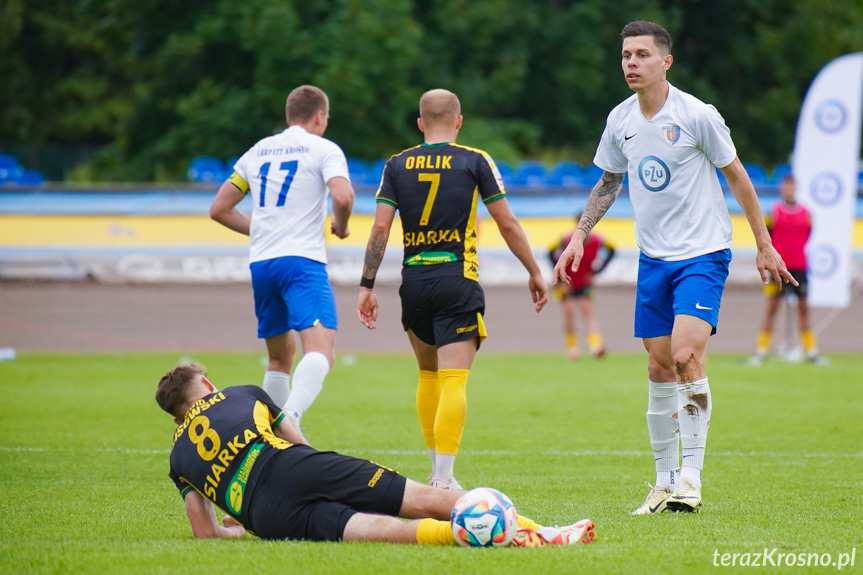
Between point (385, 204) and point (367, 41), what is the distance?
2622 cm

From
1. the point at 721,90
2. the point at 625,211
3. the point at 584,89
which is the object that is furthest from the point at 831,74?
the point at 721,90

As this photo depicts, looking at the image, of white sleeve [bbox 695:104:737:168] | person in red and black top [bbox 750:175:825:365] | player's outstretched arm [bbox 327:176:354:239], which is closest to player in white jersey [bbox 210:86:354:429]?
player's outstretched arm [bbox 327:176:354:239]

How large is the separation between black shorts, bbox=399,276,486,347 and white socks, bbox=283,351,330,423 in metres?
0.84

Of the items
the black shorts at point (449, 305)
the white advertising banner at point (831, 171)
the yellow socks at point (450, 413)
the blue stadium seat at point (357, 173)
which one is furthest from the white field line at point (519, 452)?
the blue stadium seat at point (357, 173)

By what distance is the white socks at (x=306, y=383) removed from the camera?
679cm

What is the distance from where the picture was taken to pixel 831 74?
16734 mm

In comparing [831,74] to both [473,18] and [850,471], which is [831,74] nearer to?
[850,471]

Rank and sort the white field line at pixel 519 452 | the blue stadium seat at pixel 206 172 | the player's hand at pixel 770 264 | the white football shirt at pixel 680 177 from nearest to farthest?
1. the player's hand at pixel 770 264
2. the white football shirt at pixel 680 177
3. the white field line at pixel 519 452
4. the blue stadium seat at pixel 206 172

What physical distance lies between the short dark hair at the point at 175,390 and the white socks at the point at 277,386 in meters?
2.34

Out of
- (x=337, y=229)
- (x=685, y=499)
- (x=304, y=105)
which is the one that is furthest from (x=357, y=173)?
(x=685, y=499)

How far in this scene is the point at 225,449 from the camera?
15.8ft

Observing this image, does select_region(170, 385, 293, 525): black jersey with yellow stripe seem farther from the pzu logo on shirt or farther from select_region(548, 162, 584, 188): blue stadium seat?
select_region(548, 162, 584, 188): blue stadium seat

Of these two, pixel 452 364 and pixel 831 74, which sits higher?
pixel 831 74

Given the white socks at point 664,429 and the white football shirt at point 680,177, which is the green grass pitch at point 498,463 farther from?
the white football shirt at point 680,177
